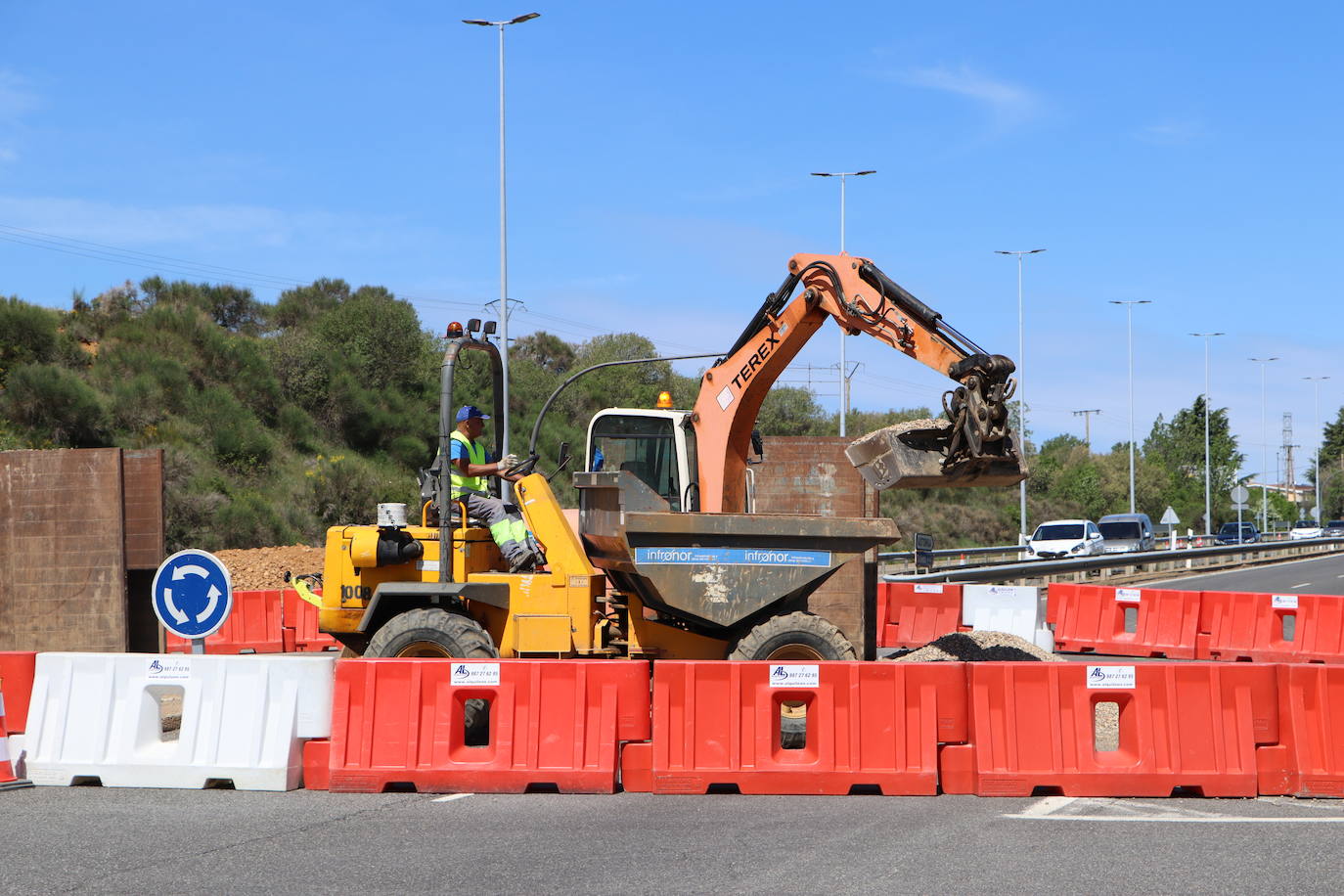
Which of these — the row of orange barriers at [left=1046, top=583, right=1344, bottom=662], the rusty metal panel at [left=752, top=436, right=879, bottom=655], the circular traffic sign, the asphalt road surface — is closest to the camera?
the asphalt road surface

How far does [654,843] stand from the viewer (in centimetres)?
720

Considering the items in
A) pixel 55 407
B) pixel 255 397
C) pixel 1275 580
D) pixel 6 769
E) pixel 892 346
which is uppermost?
pixel 255 397

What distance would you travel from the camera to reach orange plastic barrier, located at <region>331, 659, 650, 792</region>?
8.55 meters

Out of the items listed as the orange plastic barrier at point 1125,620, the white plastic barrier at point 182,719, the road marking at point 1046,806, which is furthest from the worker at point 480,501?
the orange plastic barrier at point 1125,620

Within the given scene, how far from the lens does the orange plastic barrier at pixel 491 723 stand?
8547 mm

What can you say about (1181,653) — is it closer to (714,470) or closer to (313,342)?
(714,470)

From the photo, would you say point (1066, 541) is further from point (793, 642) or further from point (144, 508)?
point (793, 642)

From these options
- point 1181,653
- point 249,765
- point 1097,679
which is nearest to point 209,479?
point 1181,653

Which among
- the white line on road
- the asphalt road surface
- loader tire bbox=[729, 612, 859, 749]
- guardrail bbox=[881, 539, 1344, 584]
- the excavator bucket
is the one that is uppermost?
the excavator bucket

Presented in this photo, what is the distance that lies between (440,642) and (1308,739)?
19.0ft

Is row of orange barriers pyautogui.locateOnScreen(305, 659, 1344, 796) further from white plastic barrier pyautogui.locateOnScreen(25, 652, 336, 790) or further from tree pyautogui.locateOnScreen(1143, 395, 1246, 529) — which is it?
tree pyautogui.locateOnScreen(1143, 395, 1246, 529)

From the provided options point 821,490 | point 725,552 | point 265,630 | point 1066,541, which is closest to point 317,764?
point 725,552

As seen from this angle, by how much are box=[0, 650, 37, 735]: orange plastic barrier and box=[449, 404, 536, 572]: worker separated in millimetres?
3230

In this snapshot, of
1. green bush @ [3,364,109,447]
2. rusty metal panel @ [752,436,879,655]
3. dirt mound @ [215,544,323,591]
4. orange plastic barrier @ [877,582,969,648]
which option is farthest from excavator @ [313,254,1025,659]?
green bush @ [3,364,109,447]
